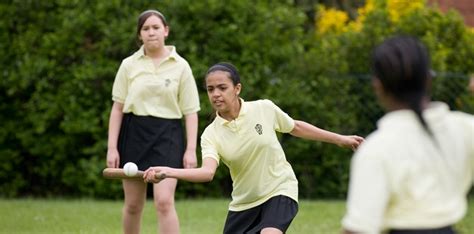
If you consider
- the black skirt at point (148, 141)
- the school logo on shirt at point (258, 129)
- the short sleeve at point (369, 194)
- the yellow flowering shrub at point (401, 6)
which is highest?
the short sleeve at point (369, 194)

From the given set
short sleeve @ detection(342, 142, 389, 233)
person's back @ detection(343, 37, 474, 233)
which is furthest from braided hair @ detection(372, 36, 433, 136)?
short sleeve @ detection(342, 142, 389, 233)

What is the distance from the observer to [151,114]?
7621mm

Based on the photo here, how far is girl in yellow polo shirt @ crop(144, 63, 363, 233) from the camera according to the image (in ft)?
19.9

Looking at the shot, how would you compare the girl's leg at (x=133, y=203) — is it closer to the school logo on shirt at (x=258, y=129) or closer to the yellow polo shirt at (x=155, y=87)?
the yellow polo shirt at (x=155, y=87)

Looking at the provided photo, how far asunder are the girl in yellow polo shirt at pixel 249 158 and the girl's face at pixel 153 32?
4.70 ft

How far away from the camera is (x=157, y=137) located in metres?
7.64

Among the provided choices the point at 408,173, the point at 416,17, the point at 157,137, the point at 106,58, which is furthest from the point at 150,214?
the point at 408,173

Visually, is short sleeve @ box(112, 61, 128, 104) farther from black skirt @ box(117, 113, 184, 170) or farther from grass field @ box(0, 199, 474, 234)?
grass field @ box(0, 199, 474, 234)

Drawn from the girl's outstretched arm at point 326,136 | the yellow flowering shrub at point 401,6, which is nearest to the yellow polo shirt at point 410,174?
the girl's outstretched arm at point 326,136

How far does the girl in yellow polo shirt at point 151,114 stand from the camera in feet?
24.7

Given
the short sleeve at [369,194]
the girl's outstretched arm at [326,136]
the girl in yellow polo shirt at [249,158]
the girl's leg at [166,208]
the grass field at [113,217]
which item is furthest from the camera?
the grass field at [113,217]

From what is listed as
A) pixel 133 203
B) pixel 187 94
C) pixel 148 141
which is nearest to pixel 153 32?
pixel 187 94

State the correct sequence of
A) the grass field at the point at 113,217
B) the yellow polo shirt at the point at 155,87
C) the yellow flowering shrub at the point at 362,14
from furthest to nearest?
the yellow flowering shrub at the point at 362,14, the grass field at the point at 113,217, the yellow polo shirt at the point at 155,87

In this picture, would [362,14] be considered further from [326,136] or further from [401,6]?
[326,136]
